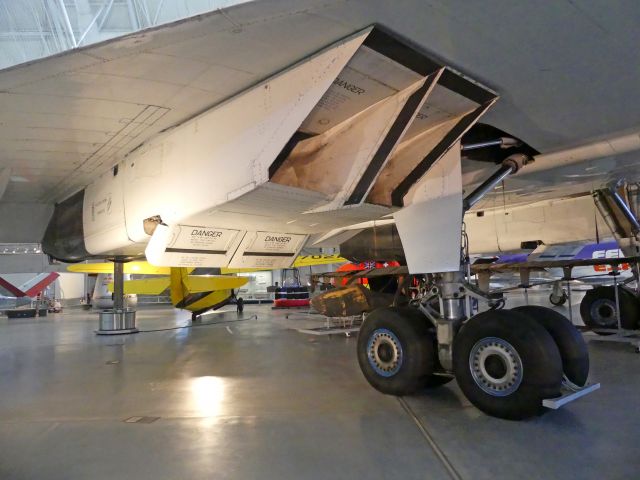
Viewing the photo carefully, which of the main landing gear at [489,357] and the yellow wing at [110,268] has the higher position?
the yellow wing at [110,268]

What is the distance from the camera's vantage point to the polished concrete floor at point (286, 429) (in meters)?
2.59

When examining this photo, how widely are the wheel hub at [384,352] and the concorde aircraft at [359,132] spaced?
0.02m

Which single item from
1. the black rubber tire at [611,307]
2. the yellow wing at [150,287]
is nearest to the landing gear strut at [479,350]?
the black rubber tire at [611,307]

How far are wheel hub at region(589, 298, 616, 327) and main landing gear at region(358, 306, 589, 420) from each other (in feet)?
16.7

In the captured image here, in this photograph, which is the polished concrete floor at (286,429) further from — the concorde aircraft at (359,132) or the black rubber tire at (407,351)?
the concorde aircraft at (359,132)

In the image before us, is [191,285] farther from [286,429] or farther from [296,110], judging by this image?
[296,110]

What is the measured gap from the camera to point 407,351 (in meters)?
4.00

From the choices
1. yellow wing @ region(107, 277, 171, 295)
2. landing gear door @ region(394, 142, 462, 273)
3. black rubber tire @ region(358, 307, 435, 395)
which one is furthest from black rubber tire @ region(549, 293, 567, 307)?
yellow wing @ region(107, 277, 171, 295)

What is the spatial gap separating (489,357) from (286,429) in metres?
1.75

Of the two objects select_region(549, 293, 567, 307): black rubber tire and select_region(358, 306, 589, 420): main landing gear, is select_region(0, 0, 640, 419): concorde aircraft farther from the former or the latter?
select_region(549, 293, 567, 307): black rubber tire

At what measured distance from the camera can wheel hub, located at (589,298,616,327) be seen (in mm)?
7812

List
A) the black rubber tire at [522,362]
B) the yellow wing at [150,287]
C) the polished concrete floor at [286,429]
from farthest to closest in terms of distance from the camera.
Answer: the yellow wing at [150,287] → the black rubber tire at [522,362] → the polished concrete floor at [286,429]

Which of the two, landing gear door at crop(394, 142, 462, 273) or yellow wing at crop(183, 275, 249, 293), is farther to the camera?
yellow wing at crop(183, 275, 249, 293)

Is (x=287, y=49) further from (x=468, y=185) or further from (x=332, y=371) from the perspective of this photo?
(x=332, y=371)
